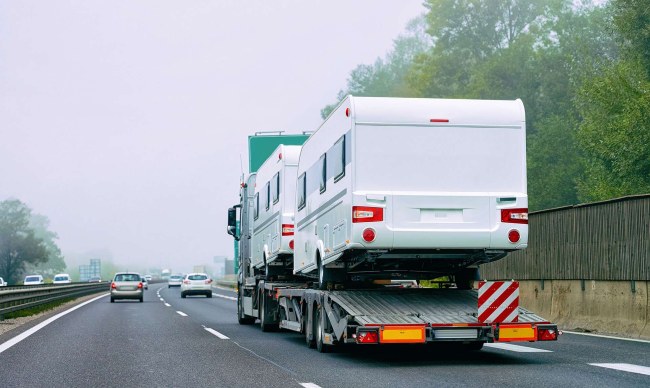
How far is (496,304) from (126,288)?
96.3 feet

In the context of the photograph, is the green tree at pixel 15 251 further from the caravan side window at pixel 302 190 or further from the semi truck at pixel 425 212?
the semi truck at pixel 425 212

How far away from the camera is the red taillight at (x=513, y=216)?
10906mm

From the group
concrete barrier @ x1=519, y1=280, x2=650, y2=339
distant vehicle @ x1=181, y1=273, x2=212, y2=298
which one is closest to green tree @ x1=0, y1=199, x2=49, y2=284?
distant vehicle @ x1=181, y1=273, x2=212, y2=298

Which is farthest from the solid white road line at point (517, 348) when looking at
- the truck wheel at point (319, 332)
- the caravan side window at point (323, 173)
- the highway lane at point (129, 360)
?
the highway lane at point (129, 360)

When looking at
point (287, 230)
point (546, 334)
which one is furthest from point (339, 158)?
point (287, 230)

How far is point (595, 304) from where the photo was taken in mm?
16266

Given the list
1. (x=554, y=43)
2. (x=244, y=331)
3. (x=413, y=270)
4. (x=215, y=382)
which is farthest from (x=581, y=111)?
(x=215, y=382)

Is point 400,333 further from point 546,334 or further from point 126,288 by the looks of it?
point 126,288

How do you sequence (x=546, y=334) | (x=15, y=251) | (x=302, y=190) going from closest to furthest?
(x=546, y=334) → (x=302, y=190) → (x=15, y=251)

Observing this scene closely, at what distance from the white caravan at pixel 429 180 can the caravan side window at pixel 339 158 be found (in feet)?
0.05

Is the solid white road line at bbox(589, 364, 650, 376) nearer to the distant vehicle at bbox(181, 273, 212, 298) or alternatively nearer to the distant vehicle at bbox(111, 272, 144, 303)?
the distant vehicle at bbox(111, 272, 144, 303)

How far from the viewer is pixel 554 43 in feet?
182

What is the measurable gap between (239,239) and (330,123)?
10457 mm

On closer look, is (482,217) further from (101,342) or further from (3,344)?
(3,344)
